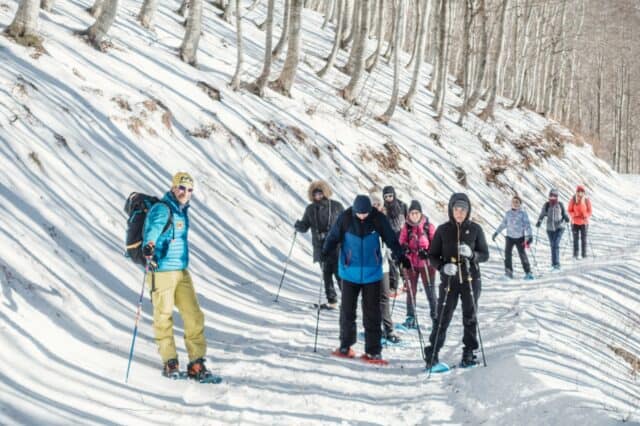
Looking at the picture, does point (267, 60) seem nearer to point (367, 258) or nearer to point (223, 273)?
point (223, 273)

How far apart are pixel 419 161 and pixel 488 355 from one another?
13.7 metres

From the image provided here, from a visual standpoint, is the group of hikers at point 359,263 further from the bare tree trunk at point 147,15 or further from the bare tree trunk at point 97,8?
the bare tree trunk at point 147,15

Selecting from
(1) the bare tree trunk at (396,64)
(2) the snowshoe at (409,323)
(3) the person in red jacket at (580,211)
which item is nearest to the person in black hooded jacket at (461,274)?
(2) the snowshoe at (409,323)

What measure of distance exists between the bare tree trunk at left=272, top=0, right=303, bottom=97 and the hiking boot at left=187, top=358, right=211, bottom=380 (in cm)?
1252

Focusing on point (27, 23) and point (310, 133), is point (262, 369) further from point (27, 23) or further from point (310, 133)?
point (310, 133)

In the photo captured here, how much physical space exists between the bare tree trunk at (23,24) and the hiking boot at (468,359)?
10383mm

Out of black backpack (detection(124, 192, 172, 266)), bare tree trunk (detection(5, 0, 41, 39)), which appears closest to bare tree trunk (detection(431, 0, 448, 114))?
bare tree trunk (detection(5, 0, 41, 39))

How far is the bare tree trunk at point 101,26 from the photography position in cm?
1331

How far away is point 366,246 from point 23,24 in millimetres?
9051

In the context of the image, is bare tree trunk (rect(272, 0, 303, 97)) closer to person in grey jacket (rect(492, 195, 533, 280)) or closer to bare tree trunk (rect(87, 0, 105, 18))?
bare tree trunk (rect(87, 0, 105, 18))

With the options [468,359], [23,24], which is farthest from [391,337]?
[23,24]

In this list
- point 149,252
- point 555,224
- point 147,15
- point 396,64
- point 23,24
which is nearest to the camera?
point 149,252

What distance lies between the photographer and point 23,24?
11.4 meters

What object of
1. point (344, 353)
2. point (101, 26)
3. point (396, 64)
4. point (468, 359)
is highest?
point (396, 64)
